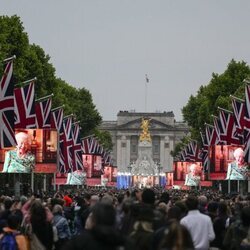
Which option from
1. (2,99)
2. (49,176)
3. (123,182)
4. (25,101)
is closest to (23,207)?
(2,99)

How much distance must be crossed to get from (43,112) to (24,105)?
25.4 feet

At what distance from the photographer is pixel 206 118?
4419 inches

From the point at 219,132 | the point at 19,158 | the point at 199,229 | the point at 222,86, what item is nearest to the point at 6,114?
the point at 19,158

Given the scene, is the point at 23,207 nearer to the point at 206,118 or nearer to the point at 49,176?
the point at 49,176

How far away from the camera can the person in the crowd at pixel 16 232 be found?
17.2 metres

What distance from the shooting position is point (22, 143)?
50.0m

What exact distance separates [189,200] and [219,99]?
85725mm

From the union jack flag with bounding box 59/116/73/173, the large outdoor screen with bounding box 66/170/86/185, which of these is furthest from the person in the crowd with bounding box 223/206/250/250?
the large outdoor screen with bounding box 66/170/86/185

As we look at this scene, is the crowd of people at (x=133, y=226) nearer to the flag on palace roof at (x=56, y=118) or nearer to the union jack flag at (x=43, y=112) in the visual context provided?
the union jack flag at (x=43, y=112)

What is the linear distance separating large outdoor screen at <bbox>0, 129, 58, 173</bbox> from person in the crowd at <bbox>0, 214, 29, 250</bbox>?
29576 mm

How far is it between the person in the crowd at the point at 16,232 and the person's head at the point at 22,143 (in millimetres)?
31515

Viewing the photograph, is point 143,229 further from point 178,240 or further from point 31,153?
point 31,153

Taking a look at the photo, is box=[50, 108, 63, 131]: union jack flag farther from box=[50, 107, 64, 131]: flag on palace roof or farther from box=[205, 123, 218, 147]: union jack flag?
box=[205, 123, 218, 147]: union jack flag

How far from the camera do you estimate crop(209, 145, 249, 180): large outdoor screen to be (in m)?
65.1
